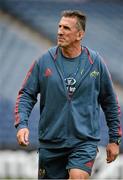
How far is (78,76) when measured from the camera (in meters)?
5.14

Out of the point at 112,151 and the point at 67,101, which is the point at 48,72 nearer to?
the point at 67,101

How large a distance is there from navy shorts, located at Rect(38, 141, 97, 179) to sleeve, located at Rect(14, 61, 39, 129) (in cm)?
25

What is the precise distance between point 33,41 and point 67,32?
4.24 metres

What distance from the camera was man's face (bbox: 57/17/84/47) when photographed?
5.15 metres

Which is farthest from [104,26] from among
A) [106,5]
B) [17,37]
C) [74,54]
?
[74,54]

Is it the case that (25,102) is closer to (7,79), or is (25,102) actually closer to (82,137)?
(82,137)

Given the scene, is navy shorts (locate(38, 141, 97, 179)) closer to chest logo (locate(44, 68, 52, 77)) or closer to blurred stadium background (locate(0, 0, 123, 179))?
chest logo (locate(44, 68, 52, 77))

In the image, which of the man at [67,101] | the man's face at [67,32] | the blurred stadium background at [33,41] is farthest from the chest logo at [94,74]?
the blurred stadium background at [33,41]


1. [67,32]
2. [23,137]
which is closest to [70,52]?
[67,32]

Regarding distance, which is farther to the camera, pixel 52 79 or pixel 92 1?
pixel 92 1

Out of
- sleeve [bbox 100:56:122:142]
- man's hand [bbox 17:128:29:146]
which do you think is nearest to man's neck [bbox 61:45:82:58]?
sleeve [bbox 100:56:122:142]

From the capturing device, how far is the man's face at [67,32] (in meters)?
5.15

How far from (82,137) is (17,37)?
429 cm

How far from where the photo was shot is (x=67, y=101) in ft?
16.8
